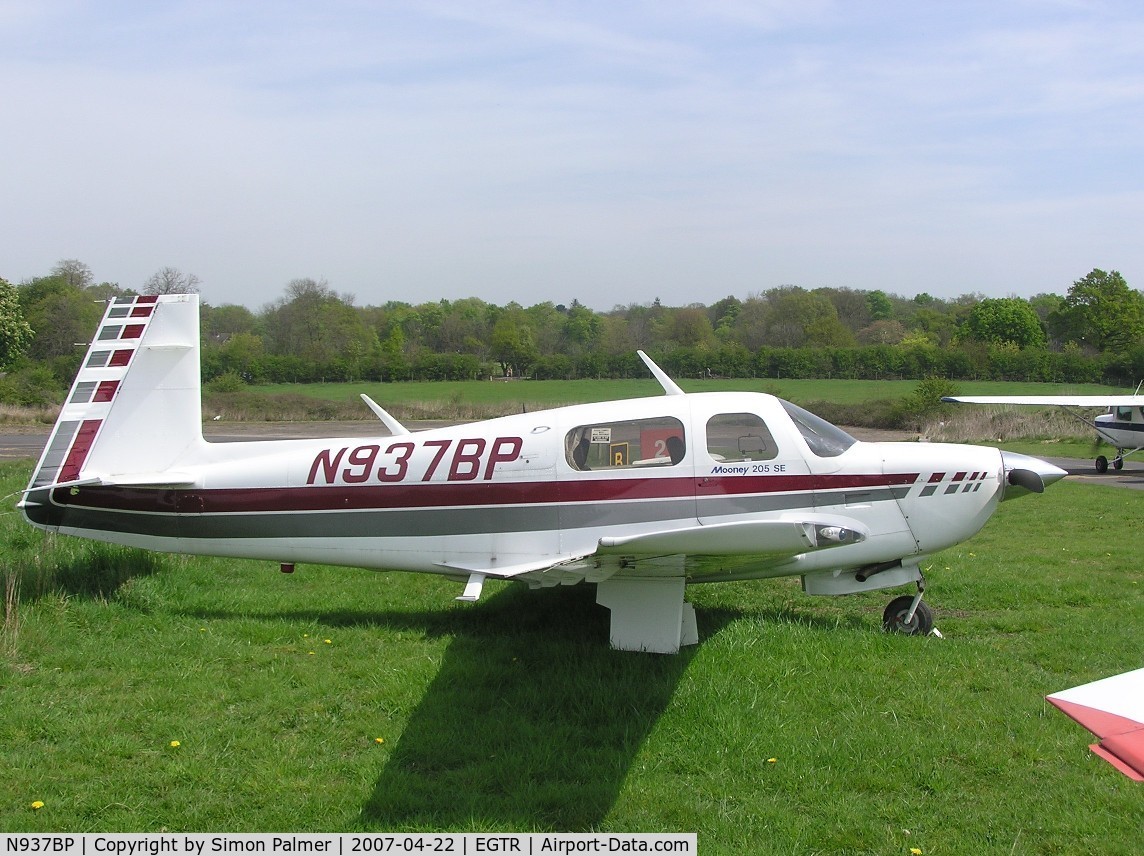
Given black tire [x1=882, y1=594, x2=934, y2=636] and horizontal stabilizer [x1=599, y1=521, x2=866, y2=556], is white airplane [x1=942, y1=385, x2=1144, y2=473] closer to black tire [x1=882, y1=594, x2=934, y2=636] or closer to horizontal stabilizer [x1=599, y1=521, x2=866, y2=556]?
black tire [x1=882, y1=594, x2=934, y2=636]

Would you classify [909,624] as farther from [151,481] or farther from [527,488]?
[151,481]

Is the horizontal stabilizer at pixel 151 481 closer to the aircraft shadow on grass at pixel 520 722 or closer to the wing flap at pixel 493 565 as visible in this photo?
the aircraft shadow on grass at pixel 520 722

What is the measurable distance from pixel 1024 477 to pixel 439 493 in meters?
4.36

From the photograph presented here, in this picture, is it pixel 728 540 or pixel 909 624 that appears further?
pixel 909 624

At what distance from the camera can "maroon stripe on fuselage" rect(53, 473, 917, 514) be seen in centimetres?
637

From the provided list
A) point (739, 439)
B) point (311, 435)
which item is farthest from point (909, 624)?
point (311, 435)

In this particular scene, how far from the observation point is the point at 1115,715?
2238 mm

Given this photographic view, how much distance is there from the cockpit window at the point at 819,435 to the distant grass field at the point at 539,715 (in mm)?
1372

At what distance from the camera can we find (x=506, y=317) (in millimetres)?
46250

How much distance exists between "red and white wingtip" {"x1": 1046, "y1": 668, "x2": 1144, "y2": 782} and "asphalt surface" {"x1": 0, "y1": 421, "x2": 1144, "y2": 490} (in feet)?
61.2

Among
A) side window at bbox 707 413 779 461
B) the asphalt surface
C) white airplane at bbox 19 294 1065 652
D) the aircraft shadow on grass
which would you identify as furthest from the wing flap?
the asphalt surface

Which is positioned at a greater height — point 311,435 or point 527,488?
point 527,488

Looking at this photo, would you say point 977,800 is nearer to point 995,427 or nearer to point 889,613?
point 889,613

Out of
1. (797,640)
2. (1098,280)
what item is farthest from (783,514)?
(1098,280)
